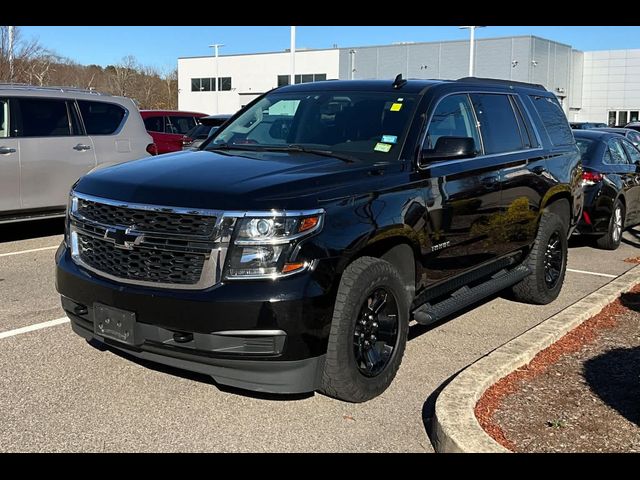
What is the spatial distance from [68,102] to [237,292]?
22.4ft

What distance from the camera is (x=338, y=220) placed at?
3846 mm

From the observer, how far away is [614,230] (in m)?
9.82

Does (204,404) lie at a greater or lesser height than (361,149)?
lesser

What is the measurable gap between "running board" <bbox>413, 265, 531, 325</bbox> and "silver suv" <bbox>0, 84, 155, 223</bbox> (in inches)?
231

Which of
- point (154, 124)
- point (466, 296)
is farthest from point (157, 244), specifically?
point (154, 124)

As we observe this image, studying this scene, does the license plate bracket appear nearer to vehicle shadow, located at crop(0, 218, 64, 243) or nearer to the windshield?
the windshield

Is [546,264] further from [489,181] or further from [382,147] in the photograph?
[382,147]

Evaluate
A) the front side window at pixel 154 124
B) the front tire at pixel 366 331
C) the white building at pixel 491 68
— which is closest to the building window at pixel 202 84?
the white building at pixel 491 68

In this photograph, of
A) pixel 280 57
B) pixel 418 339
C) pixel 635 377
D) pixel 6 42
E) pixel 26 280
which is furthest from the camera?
pixel 280 57

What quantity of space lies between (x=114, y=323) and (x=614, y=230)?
7976 mm

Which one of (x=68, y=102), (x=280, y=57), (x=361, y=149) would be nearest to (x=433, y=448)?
(x=361, y=149)

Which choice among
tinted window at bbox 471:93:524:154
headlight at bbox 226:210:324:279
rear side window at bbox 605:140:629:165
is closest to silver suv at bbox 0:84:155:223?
tinted window at bbox 471:93:524:154

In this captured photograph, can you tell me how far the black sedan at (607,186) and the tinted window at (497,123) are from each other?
3.55 m

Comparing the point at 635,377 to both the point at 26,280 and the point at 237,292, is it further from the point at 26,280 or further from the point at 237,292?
the point at 26,280
